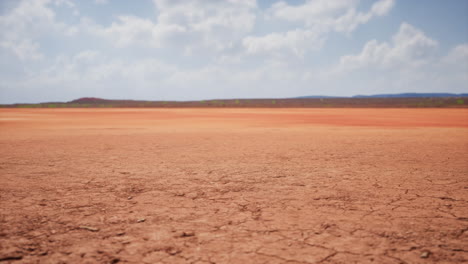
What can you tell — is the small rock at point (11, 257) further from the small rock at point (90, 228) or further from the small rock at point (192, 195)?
the small rock at point (192, 195)

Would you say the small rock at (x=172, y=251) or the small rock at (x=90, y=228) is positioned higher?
the small rock at (x=90, y=228)

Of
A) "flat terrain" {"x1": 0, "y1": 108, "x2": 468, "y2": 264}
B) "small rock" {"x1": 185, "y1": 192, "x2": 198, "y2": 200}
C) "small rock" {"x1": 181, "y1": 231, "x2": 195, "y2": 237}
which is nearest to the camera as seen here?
"flat terrain" {"x1": 0, "y1": 108, "x2": 468, "y2": 264}

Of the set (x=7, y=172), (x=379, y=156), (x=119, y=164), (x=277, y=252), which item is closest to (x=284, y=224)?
(x=277, y=252)

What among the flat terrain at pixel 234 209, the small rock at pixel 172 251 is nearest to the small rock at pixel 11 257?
the flat terrain at pixel 234 209

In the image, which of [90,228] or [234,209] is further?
[234,209]

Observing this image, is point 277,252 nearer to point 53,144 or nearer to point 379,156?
point 379,156

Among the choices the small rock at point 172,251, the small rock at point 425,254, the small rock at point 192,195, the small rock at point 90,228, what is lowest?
the small rock at point 425,254

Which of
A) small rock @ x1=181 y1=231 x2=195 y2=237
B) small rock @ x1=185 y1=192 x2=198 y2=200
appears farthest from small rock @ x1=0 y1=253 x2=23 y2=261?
small rock @ x1=185 y1=192 x2=198 y2=200

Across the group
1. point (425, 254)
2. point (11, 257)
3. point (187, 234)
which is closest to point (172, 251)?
point (187, 234)

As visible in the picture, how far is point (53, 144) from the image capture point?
7164 millimetres

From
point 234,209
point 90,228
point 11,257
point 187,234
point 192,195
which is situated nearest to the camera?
point 11,257

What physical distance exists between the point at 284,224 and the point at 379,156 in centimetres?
392

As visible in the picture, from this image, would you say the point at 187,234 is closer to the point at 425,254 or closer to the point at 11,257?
the point at 11,257

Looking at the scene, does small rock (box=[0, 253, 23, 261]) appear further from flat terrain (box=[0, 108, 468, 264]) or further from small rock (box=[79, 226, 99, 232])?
small rock (box=[79, 226, 99, 232])
